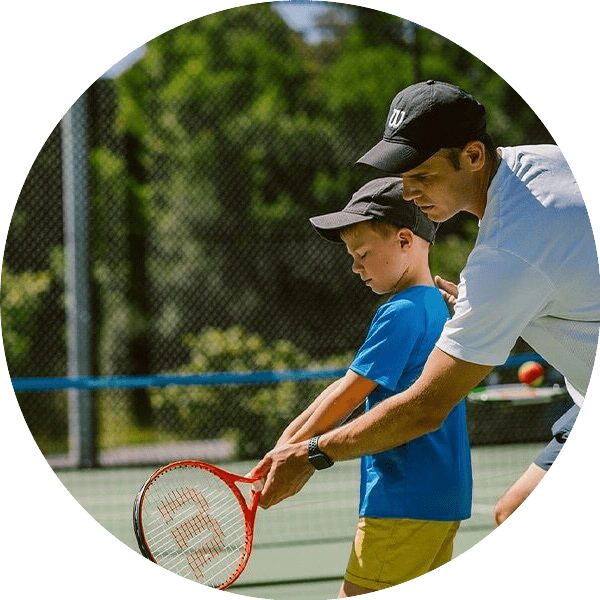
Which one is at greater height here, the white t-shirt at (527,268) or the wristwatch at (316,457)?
the white t-shirt at (527,268)

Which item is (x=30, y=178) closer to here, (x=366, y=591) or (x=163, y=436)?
(x=163, y=436)

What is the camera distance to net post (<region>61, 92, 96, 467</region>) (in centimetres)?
570

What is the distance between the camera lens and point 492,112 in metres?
6.27

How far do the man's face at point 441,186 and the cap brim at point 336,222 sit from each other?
0.58 ft

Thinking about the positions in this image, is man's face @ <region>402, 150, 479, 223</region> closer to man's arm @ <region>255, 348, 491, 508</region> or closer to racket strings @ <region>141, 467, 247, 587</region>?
man's arm @ <region>255, 348, 491, 508</region>

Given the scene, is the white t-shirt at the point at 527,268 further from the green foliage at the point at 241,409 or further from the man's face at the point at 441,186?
the green foliage at the point at 241,409

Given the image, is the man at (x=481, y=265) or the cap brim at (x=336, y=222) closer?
the man at (x=481, y=265)

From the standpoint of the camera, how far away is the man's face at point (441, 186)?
2178 mm

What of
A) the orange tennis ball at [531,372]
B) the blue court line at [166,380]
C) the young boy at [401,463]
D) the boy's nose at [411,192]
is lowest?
the orange tennis ball at [531,372]

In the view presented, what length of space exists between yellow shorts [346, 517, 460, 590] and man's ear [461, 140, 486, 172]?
24.5 inches

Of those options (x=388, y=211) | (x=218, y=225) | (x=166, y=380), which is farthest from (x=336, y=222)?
(x=218, y=225)

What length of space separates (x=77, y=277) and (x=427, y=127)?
3.99m

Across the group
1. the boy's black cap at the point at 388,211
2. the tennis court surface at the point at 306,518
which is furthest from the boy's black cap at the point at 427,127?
the tennis court surface at the point at 306,518

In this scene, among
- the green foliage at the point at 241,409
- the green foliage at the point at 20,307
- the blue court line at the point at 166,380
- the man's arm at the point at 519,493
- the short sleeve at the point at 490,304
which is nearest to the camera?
the short sleeve at the point at 490,304
